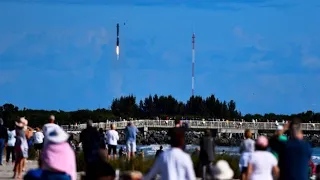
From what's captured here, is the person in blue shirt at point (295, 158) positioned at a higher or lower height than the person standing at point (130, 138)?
lower

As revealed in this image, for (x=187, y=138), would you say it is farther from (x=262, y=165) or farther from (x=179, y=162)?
(x=179, y=162)

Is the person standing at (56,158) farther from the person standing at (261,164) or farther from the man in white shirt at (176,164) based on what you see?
the person standing at (261,164)

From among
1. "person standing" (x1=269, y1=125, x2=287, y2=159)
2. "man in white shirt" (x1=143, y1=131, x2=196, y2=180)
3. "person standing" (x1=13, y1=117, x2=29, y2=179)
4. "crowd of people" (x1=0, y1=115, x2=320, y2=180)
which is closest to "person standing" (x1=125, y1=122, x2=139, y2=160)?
"person standing" (x1=13, y1=117, x2=29, y2=179)

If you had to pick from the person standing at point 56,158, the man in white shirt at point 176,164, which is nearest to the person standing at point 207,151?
the person standing at point 56,158

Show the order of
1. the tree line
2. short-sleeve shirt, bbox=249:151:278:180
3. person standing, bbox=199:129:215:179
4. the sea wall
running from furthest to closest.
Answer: the tree line
the sea wall
person standing, bbox=199:129:215:179
short-sleeve shirt, bbox=249:151:278:180

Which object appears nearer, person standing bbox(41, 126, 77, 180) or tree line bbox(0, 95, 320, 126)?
person standing bbox(41, 126, 77, 180)

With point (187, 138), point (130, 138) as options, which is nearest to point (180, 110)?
point (187, 138)

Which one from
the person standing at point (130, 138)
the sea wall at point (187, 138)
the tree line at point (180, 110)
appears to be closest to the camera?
the person standing at point (130, 138)

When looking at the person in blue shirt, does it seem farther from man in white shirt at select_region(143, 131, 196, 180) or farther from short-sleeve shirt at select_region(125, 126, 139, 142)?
short-sleeve shirt at select_region(125, 126, 139, 142)

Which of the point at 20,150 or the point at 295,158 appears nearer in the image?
the point at 295,158

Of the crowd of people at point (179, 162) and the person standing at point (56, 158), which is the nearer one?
the crowd of people at point (179, 162)

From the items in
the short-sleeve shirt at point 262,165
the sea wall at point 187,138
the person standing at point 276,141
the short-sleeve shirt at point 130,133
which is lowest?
the short-sleeve shirt at point 262,165

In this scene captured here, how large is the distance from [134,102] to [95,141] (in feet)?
521

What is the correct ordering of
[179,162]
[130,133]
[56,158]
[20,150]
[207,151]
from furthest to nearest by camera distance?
[130,133], [207,151], [20,150], [56,158], [179,162]
